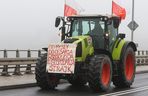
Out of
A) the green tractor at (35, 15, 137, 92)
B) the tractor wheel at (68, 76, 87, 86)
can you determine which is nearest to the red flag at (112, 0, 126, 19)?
the green tractor at (35, 15, 137, 92)

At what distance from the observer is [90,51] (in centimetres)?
1686

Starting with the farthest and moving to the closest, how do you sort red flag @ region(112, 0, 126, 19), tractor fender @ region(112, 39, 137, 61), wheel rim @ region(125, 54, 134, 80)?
red flag @ region(112, 0, 126, 19) < wheel rim @ region(125, 54, 134, 80) < tractor fender @ region(112, 39, 137, 61)

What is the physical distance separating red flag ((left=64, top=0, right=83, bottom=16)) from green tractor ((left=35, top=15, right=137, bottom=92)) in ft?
24.8

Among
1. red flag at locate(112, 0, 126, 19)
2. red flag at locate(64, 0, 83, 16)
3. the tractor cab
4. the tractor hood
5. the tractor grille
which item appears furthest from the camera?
red flag at locate(112, 0, 126, 19)

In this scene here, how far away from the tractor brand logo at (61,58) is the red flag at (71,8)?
30.5 feet

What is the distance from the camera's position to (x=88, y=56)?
1670 centimetres

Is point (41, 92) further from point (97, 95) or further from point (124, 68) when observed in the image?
point (124, 68)

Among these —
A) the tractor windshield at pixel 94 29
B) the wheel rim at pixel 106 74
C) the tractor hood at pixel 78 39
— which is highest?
the tractor windshield at pixel 94 29

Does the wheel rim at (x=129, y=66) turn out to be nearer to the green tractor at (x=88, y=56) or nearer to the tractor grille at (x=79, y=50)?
the green tractor at (x=88, y=56)

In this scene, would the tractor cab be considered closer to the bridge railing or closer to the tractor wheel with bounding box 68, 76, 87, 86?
the tractor wheel with bounding box 68, 76, 87, 86

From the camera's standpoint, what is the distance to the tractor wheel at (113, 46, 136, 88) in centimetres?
1844

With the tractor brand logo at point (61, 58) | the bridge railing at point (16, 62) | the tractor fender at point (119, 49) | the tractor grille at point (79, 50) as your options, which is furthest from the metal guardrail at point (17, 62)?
the tractor grille at point (79, 50)

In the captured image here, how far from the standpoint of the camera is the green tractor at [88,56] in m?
16.4

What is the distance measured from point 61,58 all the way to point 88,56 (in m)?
0.90
